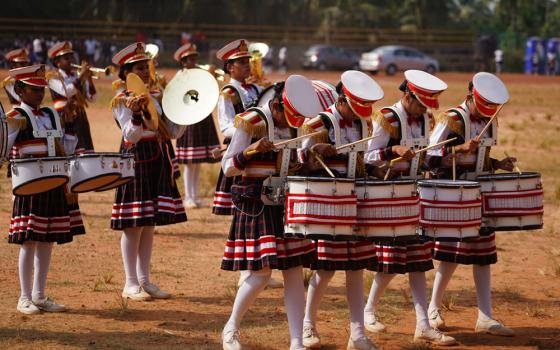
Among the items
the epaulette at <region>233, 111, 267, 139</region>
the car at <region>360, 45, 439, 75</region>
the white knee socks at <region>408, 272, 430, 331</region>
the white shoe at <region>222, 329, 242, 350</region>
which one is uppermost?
the car at <region>360, 45, 439, 75</region>

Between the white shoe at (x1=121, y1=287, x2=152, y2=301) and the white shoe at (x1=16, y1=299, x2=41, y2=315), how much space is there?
0.94 metres

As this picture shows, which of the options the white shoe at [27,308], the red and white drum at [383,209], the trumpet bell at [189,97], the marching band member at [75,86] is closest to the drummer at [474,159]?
the red and white drum at [383,209]

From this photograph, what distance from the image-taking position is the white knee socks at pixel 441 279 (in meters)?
9.09

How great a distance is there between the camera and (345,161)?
26.1ft

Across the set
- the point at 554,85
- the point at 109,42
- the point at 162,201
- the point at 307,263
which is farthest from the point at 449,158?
the point at 109,42

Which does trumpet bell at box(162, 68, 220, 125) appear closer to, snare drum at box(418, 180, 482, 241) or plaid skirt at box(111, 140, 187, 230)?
plaid skirt at box(111, 140, 187, 230)

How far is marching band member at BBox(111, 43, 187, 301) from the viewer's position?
9836 mm

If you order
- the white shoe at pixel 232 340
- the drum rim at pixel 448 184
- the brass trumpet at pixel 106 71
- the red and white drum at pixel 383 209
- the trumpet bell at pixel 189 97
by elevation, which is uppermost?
the brass trumpet at pixel 106 71

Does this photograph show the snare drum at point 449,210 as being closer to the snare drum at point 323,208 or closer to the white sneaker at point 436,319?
the snare drum at point 323,208

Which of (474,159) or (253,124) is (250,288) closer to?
(253,124)

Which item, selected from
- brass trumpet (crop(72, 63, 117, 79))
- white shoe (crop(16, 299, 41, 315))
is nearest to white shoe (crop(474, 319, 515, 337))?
white shoe (crop(16, 299, 41, 315))

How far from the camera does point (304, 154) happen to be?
7895 mm

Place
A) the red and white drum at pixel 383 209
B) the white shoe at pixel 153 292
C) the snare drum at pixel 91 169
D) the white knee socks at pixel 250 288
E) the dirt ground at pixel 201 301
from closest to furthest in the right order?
the red and white drum at pixel 383 209
the white knee socks at pixel 250 288
the snare drum at pixel 91 169
the dirt ground at pixel 201 301
the white shoe at pixel 153 292

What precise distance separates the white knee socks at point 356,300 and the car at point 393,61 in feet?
151
